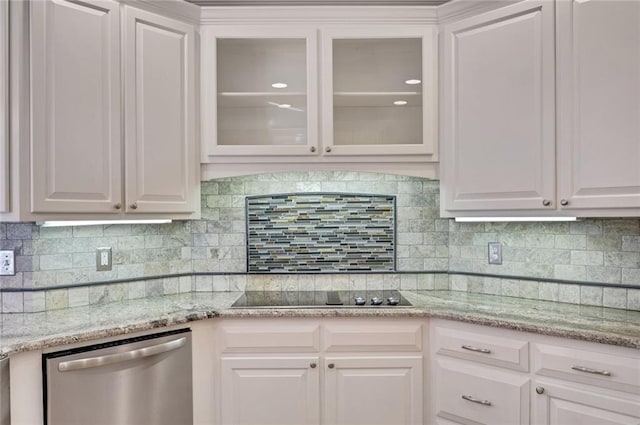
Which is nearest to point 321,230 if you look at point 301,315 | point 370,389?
point 301,315

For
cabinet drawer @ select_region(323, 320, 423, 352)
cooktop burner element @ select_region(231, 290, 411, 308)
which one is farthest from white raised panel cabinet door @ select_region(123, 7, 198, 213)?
cabinet drawer @ select_region(323, 320, 423, 352)

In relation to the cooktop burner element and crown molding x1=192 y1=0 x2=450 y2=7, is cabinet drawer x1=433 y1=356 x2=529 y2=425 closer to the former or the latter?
the cooktop burner element

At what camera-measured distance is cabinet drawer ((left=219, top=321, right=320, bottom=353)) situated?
6.89 ft

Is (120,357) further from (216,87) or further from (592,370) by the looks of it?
(592,370)

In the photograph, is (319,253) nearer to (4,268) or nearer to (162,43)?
(162,43)

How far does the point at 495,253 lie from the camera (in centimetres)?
246

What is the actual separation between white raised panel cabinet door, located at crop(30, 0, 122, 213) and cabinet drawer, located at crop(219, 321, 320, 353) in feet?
2.43

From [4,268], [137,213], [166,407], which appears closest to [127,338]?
[166,407]

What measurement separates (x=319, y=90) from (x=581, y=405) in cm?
171

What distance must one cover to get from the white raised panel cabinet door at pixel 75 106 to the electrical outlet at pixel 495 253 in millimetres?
1804

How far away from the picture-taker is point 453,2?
227 cm

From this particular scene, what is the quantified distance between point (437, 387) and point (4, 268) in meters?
1.94

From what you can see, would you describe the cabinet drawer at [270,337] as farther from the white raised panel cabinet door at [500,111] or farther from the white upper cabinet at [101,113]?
the white raised panel cabinet door at [500,111]

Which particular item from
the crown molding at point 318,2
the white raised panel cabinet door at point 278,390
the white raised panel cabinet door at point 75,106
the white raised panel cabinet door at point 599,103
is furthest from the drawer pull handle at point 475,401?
the crown molding at point 318,2
